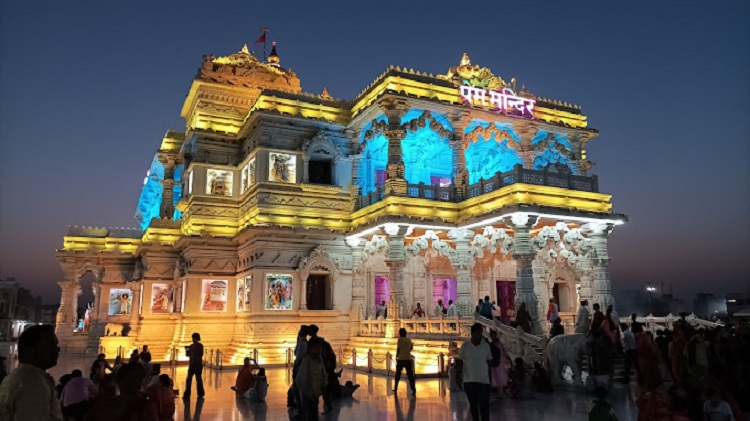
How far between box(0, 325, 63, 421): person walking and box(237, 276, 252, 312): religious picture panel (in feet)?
67.6

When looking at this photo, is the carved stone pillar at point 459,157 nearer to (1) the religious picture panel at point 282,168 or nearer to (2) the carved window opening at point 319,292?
(2) the carved window opening at point 319,292

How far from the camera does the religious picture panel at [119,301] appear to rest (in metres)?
35.0

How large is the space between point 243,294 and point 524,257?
12264 millimetres

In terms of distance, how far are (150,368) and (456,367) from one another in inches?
271

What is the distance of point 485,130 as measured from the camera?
965 inches

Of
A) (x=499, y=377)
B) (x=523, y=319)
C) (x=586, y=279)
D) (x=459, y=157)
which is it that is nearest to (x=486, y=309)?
(x=523, y=319)

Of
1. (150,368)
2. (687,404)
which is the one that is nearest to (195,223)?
(150,368)

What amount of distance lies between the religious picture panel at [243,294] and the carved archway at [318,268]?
2.26 meters

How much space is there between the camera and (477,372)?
903cm

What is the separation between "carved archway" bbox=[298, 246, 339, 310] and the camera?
24812 mm

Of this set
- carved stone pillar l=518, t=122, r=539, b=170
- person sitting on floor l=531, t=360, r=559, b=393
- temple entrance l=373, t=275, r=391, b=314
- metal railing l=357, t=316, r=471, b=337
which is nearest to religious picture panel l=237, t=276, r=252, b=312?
metal railing l=357, t=316, r=471, b=337

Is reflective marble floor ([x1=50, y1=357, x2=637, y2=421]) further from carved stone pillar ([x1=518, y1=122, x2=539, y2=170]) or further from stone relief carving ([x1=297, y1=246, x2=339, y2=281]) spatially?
carved stone pillar ([x1=518, y1=122, x2=539, y2=170])

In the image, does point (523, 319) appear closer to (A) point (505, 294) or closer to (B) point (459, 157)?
(B) point (459, 157)

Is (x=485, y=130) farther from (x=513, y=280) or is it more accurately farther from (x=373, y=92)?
(x=513, y=280)
